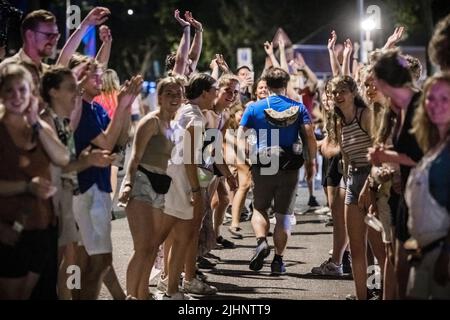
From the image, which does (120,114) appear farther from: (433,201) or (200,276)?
(200,276)

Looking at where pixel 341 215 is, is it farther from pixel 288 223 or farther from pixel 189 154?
pixel 189 154

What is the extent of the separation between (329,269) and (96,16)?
3.70m

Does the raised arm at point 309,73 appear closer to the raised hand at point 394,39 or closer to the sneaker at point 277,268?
the raised hand at point 394,39

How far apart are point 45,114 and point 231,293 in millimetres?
3218

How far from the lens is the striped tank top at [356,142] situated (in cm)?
870

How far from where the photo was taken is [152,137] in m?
7.92

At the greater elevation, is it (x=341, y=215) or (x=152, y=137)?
(x=152, y=137)

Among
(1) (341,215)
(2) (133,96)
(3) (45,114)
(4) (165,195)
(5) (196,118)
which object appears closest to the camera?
(3) (45,114)

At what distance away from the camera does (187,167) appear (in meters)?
8.72

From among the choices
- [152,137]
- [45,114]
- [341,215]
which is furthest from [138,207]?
[341,215]

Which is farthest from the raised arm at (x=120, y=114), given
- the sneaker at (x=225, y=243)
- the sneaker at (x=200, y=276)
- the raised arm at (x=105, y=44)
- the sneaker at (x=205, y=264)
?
the sneaker at (x=225, y=243)

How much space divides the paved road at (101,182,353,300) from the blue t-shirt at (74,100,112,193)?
163cm

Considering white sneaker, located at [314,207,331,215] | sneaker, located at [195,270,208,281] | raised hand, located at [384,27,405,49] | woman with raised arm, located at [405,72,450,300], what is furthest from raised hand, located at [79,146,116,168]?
white sneaker, located at [314,207,331,215]

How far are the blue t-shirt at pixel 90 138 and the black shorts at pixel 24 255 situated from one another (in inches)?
40.6
